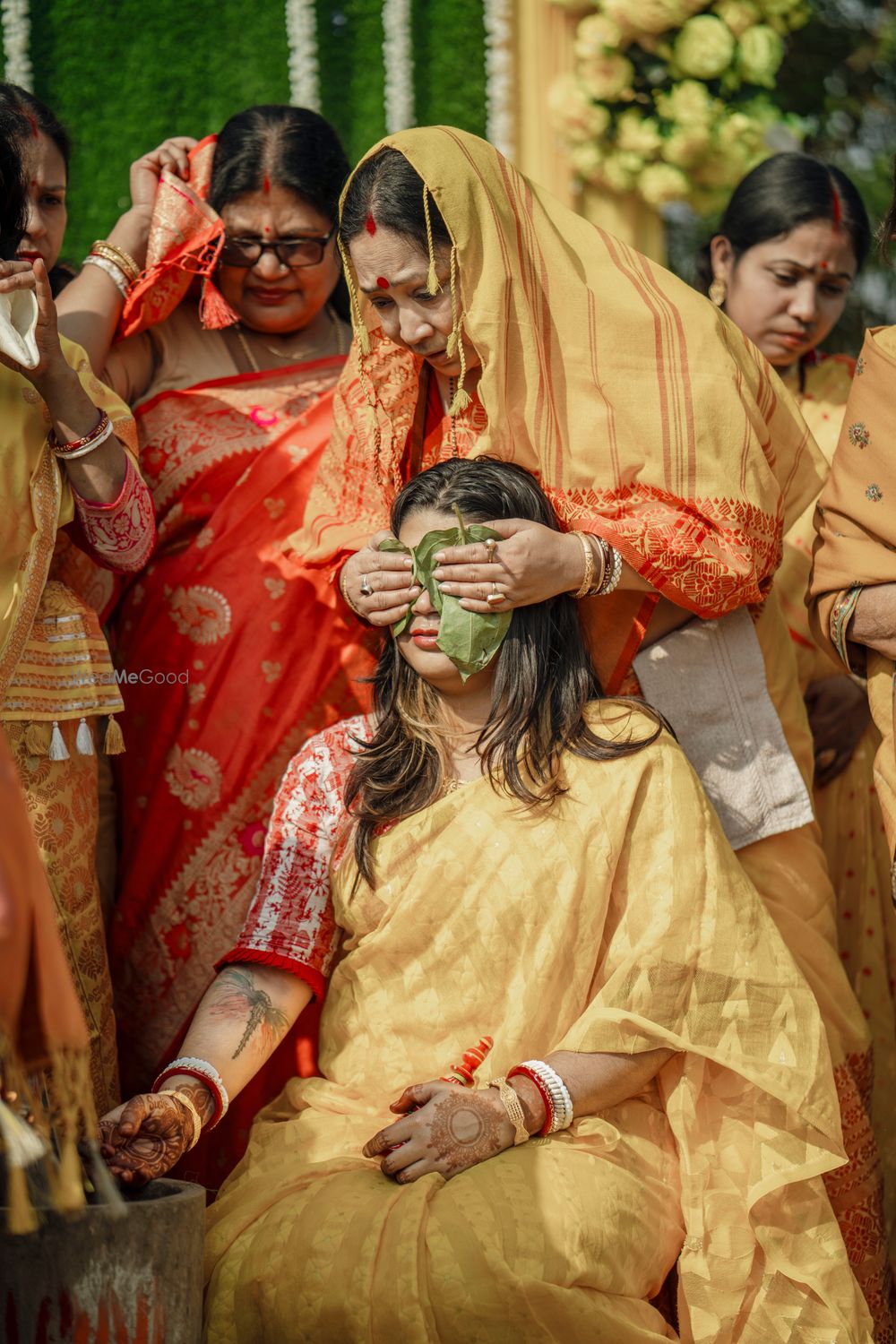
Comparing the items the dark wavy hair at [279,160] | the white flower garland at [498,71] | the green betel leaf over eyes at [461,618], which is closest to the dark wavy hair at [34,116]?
the dark wavy hair at [279,160]

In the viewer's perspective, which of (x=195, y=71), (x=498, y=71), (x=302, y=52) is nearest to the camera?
(x=195, y=71)

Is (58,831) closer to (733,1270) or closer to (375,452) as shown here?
(375,452)

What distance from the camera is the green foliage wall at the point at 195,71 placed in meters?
4.45

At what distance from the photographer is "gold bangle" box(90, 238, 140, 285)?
3.59 metres

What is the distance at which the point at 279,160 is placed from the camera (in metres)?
3.66

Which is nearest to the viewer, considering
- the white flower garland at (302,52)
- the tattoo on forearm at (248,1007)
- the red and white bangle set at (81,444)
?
the tattoo on forearm at (248,1007)

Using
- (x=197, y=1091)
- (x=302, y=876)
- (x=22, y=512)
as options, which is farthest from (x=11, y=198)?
(x=197, y=1091)

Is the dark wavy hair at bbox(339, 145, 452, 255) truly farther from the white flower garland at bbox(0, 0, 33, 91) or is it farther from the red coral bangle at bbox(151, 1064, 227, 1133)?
the white flower garland at bbox(0, 0, 33, 91)

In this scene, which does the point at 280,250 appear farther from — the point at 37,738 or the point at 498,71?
the point at 498,71

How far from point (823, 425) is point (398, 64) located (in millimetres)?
1720

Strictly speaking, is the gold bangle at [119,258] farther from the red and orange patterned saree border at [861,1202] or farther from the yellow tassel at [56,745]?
the red and orange patterned saree border at [861,1202]

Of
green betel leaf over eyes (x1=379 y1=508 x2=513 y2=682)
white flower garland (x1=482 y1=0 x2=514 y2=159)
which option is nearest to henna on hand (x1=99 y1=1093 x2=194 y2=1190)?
green betel leaf over eyes (x1=379 y1=508 x2=513 y2=682)

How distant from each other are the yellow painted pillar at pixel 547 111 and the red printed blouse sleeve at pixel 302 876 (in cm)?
252

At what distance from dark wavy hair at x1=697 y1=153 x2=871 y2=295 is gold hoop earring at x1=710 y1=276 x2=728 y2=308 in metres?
0.08
